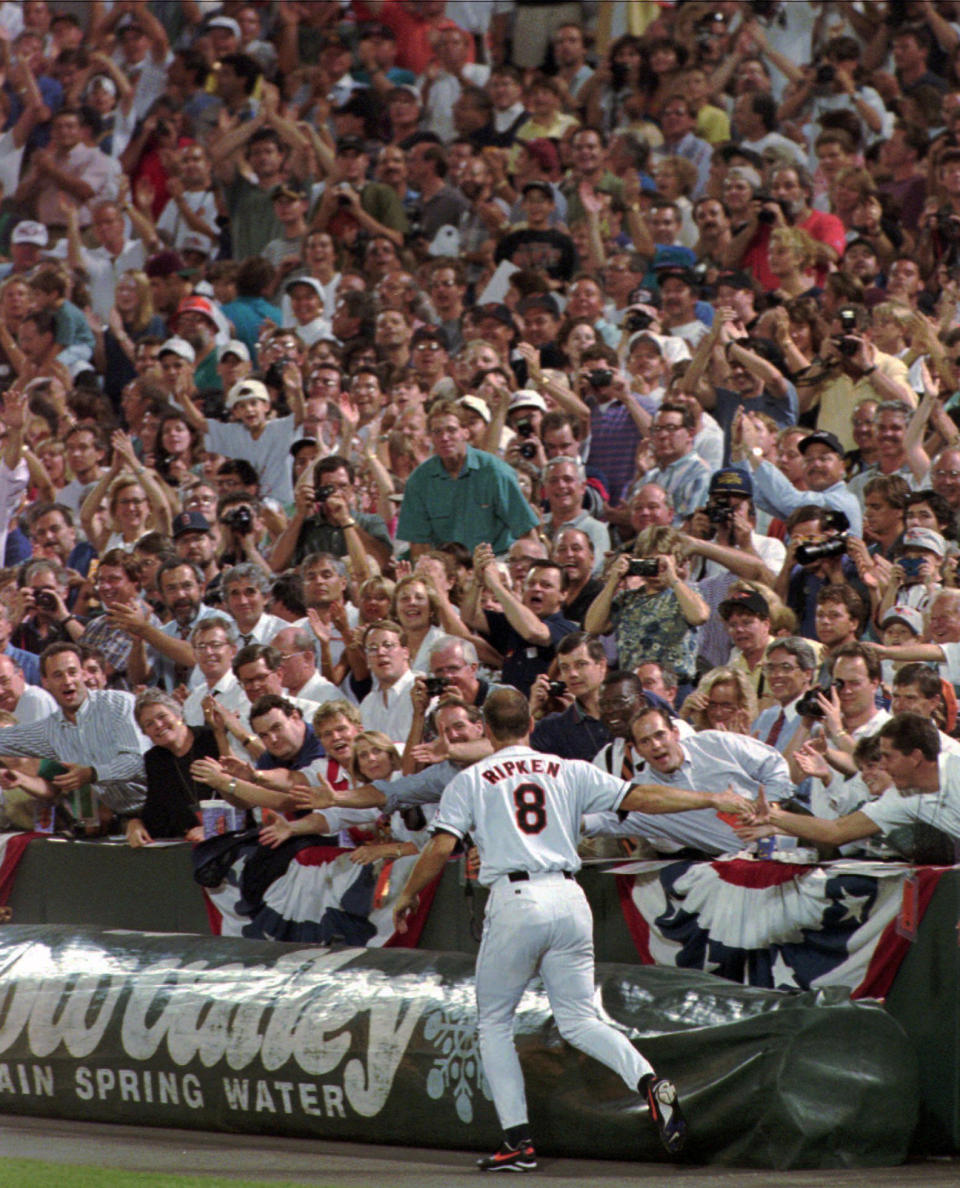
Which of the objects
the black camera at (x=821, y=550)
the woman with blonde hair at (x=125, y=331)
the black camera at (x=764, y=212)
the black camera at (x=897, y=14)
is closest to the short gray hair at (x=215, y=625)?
the black camera at (x=821, y=550)

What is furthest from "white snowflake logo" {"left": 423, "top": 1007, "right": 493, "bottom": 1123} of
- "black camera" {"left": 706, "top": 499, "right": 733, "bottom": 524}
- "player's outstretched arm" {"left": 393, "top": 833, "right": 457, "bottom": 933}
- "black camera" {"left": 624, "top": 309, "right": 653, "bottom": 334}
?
"black camera" {"left": 624, "top": 309, "right": 653, "bottom": 334}

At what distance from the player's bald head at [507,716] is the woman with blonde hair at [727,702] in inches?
65.1

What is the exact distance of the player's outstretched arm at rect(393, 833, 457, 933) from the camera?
9.42 metres

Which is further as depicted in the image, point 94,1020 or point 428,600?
point 428,600

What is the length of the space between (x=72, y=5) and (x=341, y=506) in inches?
524

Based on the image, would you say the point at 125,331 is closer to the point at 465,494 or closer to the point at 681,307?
the point at 681,307

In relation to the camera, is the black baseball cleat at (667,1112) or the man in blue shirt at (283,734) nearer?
the black baseball cleat at (667,1112)

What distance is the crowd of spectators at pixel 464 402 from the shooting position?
37.3ft

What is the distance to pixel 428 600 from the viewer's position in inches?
511

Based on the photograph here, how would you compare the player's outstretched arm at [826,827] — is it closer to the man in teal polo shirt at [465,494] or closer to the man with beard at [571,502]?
the man with beard at [571,502]

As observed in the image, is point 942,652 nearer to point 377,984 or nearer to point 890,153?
point 377,984

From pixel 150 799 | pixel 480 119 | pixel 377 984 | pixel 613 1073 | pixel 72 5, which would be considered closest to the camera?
pixel 613 1073

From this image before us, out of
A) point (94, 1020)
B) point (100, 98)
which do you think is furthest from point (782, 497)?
point (100, 98)

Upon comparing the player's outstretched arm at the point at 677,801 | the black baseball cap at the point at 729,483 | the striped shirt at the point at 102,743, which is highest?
the black baseball cap at the point at 729,483
